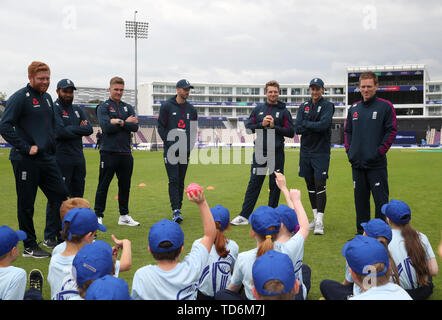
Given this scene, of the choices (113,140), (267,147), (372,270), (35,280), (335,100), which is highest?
(335,100)

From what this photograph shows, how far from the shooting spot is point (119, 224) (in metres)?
6.73

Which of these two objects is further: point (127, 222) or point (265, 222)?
point (127, 222)

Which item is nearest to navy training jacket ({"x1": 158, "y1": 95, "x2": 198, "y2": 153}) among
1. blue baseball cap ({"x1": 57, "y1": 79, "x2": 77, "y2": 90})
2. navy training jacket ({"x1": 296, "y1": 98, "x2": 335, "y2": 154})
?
blue baseball cap ({"x1": 57, "y1": 79, "x2": 77, "y2": 90})

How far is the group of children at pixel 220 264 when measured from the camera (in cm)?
224

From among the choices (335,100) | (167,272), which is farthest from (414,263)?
(335,100)

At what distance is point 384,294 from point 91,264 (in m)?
1.76

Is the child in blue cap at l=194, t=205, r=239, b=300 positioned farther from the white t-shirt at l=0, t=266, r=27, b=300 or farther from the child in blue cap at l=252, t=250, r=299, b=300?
the white t-shirt at l=0, t=266, r=27, b=300

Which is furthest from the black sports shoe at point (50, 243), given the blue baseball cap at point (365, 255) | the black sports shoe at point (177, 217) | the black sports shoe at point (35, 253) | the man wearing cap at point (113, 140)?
the blue baseball cap at point (365, 255)

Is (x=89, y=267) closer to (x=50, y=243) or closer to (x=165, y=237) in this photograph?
(x=165, y=237)

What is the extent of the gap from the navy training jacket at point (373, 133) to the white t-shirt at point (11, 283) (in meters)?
4.43

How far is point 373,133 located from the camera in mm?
5395

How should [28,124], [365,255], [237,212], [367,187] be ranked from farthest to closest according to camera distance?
1. [237,212]
2. [367,187]
3. [28,124]
4. [365,255]

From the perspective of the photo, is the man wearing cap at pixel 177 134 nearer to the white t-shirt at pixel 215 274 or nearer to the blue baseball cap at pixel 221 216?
the blue baseball cap at pixel 221 216

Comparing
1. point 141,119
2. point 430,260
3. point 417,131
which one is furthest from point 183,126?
point 417,131
